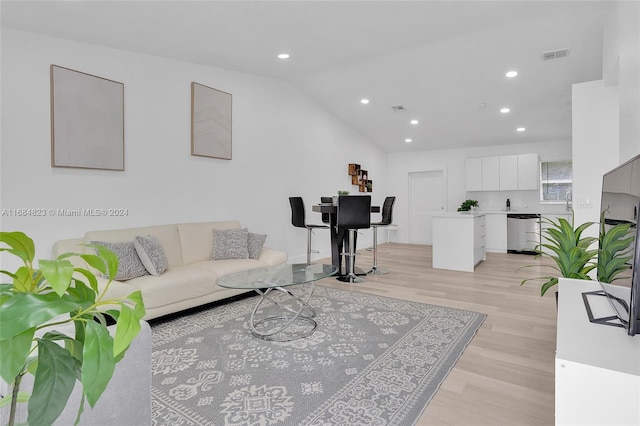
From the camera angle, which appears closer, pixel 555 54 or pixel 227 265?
pixel 227 265

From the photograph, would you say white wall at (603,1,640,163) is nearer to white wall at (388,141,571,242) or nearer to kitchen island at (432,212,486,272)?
kitchen island at (432,212,486,272)

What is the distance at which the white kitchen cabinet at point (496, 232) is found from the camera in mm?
7191

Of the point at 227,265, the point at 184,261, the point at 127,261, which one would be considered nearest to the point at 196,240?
the point at 184,261

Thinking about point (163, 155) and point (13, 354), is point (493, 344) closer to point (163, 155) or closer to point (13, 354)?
point (13, 354)

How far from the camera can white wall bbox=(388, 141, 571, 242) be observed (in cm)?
722

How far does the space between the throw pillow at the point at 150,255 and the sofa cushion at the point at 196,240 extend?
58 cm

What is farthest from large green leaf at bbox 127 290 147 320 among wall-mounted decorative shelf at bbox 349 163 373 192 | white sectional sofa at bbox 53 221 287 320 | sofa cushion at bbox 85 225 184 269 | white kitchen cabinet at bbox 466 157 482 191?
white kitchen cabinet at bbox 466 157 482 191

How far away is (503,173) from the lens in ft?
24.1

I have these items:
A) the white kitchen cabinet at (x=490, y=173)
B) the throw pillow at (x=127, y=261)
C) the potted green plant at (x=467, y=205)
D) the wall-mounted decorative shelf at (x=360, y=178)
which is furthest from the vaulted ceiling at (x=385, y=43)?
the throw pillow at (x=127, y=261)

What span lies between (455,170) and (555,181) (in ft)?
6.51

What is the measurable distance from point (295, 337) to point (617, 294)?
210 cm

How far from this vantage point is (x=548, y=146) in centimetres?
714

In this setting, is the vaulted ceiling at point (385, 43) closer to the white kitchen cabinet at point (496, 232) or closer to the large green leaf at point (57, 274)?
the white kitchen cabinet at point (496, 232)

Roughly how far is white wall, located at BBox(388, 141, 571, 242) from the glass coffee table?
5801mm
